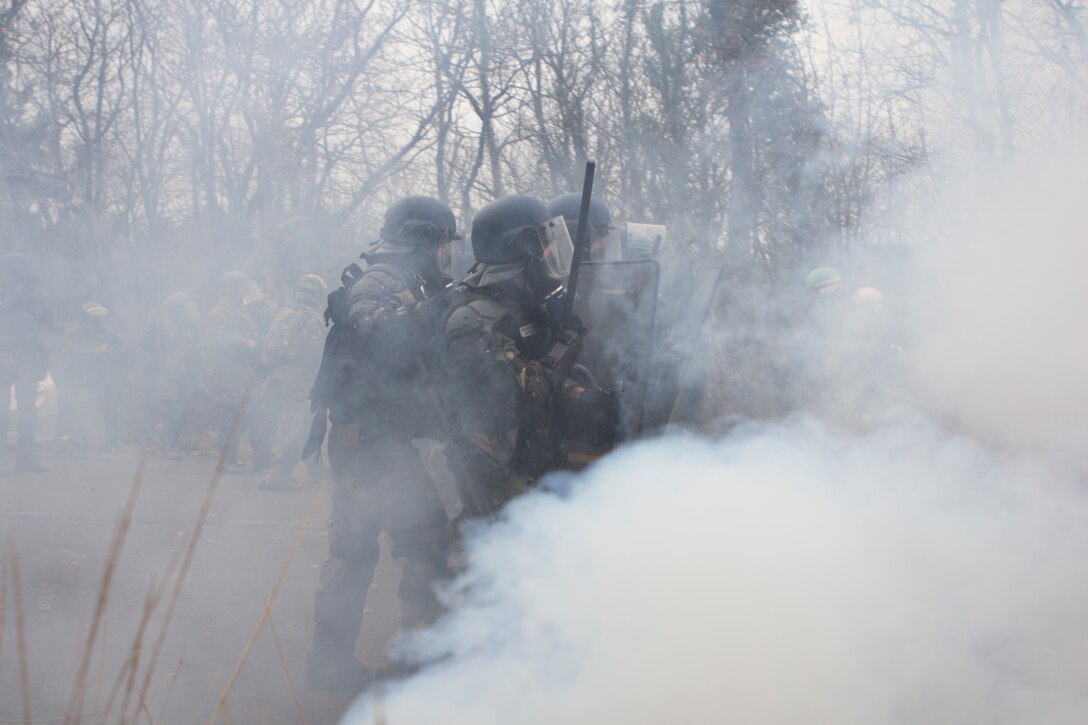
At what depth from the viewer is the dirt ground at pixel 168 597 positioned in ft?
13.1

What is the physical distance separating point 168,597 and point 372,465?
2.02 meters

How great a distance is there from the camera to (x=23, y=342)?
8.48 metres

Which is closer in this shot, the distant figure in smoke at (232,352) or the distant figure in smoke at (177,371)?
the distant figure in smoke at (232,352)

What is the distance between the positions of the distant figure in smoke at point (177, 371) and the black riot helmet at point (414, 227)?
627cm

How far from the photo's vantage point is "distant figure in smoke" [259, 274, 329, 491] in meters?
8.90

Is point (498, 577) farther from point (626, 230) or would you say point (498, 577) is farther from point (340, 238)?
point (340, 238)

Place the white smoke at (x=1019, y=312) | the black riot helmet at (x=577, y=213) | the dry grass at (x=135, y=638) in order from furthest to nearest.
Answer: the black riot helmet at (x=577, y=213) < the white smoke at (x=1019, y=312) < the dry grass at (x=135, y=638)

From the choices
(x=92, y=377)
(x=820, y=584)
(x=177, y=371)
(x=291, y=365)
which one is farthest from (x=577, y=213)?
(x=92, y=377)

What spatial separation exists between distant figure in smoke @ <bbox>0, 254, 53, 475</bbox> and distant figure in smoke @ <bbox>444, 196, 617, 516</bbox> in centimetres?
605

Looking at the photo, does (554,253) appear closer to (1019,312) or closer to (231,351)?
(1019,312)

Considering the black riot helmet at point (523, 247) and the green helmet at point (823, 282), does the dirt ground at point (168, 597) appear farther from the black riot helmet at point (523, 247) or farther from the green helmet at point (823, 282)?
the green helmet at point (823, 282)

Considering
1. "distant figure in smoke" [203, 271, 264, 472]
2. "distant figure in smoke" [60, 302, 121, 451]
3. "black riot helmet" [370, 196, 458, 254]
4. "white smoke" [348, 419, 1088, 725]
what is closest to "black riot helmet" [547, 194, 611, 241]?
"black riot helmet" [370, 196, 458, 254]

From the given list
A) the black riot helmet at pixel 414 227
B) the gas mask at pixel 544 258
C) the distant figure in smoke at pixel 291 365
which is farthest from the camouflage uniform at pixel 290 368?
the gas mask at pixel 544 258

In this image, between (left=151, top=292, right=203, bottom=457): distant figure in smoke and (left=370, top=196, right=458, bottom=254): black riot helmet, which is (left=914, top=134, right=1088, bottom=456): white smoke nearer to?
(left=370, top=196, right=458, bottom=254): black riot helmet
